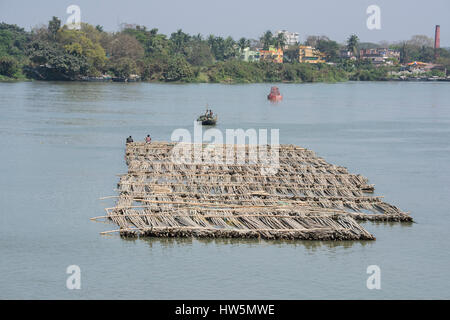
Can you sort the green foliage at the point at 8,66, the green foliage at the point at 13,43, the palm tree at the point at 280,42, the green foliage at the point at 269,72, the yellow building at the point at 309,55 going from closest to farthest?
the green foliage at the point at 8,66 → the green foliage at the point at 13,43 → the green foliage at the point at 269,72 → the palm tree at the point at 280,42 → the yellow building at the point at 309,55

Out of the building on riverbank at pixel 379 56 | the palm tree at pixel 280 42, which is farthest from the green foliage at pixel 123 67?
the building on riverbank at pixel 379 56

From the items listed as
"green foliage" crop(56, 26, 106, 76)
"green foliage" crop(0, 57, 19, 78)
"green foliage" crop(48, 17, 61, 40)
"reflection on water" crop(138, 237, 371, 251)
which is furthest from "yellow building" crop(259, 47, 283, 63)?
"reflection on water" crop(138, 237, 371, 251)

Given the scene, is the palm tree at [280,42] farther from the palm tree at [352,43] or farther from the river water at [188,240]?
the river water at [188,240]

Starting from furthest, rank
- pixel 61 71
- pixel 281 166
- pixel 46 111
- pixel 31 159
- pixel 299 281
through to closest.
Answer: pixel 61 71 → pixel 46 111 → pixel 31 159 → pixel 281 166 → pixel 299 281

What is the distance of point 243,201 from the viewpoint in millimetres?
22906

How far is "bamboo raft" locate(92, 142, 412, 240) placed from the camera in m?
20.0

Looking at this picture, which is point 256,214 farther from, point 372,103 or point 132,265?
point 372,103

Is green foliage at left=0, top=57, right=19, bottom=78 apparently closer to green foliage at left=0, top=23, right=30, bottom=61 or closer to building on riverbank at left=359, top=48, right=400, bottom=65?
green foliage at left=0, top=23, right=30, bottom=61

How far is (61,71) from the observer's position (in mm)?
102875

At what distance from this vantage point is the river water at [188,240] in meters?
17.4

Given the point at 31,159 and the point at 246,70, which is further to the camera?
the point at 246,70

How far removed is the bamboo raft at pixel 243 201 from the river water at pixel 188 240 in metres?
0.40

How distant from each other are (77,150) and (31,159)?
133 inches

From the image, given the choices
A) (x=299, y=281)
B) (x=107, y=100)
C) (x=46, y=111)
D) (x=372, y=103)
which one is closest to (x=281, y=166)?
(x=299, y=281)
